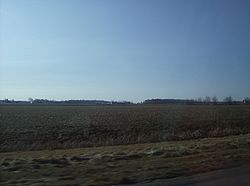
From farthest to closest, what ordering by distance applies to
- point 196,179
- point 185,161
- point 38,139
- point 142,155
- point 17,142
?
point 38,139 < point 17,142 < point 142,155 < point 185,161 < point 196,179

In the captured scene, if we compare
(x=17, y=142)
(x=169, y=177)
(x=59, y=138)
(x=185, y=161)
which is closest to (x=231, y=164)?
(x=185, y=161)

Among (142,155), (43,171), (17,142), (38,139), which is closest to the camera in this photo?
(43,171)

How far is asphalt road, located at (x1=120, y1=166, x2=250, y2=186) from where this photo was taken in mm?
11073

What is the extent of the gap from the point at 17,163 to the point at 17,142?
16.5 m

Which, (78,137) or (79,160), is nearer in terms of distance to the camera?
(79,160)

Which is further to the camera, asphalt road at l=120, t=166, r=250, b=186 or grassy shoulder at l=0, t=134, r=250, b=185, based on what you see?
grassy shoulder at l=0, t=134, r=250, b=185

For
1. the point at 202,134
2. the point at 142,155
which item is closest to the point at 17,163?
the point at 142,155

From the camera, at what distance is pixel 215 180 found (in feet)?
38.4

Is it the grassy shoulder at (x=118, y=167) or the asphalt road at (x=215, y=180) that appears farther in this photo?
the grassy shoulder at (x=118, y=167)

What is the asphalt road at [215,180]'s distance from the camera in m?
11.1

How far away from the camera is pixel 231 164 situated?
50.7 ft

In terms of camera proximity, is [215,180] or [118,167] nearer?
[215,180]

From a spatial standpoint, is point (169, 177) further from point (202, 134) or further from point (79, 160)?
point (202, 134)

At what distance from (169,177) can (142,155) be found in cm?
613
